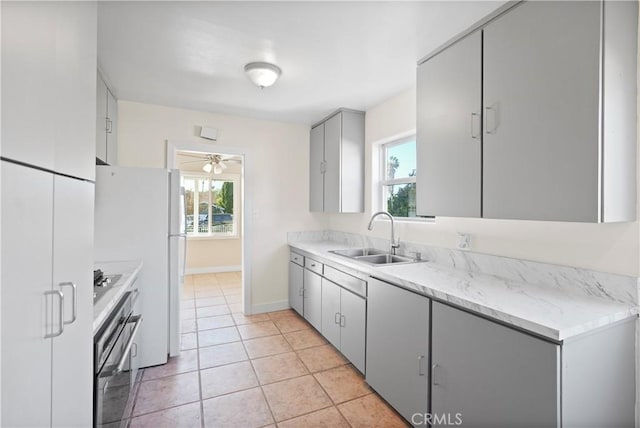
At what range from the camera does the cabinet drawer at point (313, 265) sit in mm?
3041

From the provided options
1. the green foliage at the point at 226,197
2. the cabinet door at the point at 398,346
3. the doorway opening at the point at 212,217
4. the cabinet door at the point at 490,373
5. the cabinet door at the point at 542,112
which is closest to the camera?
the cabinet door at the point at 490,373

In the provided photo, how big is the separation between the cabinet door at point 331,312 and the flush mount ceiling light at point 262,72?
72.2 inches

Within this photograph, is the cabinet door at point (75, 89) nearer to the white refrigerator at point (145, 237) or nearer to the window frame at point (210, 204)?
the white refrigerator at point (145, 237)

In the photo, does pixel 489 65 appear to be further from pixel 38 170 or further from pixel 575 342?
pixel 38 170

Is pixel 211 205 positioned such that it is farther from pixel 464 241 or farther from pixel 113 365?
pixel 464 241

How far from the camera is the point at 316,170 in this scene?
153 inches

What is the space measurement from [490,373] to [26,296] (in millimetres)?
1665

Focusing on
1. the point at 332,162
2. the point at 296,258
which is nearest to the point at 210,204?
the point at 296,258

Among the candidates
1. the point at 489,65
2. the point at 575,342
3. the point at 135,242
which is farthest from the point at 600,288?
the point at 135,242

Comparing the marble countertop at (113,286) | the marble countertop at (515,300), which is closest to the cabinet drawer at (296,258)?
the marble countertop at (515,300)

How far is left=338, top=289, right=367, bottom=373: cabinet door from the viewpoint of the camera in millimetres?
2309

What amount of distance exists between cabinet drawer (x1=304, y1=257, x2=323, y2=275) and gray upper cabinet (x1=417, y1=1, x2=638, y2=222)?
5.11 ft

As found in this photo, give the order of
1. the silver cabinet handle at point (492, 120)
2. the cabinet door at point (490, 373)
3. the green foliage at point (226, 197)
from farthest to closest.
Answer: the green foliage at point (226, 197) < the silver cabinet handle at point (492, 120) < the cabinet door at point (490, 373)

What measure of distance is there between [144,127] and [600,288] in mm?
3931
